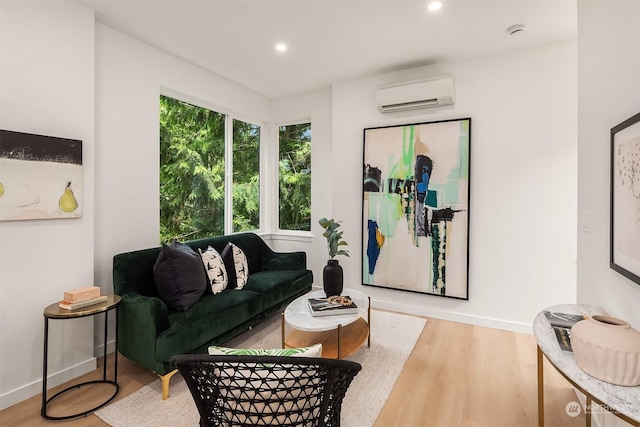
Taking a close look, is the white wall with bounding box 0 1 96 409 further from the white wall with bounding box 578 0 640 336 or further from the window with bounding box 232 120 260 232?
the white wall with bounding box 578 0 640 336

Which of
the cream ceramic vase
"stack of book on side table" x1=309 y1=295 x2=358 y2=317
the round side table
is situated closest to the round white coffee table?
"stack of book on side table" x1=309 y1=295 x2=358 y2=317

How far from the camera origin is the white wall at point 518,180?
2.82 metres

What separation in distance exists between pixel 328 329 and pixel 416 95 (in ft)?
8.20


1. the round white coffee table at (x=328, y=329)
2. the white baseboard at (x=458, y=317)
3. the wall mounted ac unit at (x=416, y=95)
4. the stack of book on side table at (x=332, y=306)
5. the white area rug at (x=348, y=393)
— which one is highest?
the wall mounted ac unit at (x=416, y=95)

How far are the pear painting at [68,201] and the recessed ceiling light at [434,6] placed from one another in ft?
9.56

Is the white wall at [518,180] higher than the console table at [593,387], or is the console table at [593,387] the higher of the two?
the white wall at [518,180]

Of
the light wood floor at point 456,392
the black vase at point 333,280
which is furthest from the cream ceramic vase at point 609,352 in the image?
the black vase at point 333,280

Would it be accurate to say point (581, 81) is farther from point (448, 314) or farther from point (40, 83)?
point (40, 83)

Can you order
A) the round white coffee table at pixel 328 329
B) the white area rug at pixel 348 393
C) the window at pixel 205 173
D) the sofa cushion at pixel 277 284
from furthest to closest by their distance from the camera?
the window at pixel 205 173
the sofa cushion at pixel 277 284
the round white coffee table at pixel 328 329
the white area rug at pixel 348 393

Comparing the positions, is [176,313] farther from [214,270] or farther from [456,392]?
[456,392]

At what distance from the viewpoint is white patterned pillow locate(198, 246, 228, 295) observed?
2.79m

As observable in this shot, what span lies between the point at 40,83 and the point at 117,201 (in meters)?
0.98

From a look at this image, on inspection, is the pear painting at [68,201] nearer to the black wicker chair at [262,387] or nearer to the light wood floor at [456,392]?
the light wood floor at [456,392]

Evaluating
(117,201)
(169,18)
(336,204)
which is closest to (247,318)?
(117,201)
